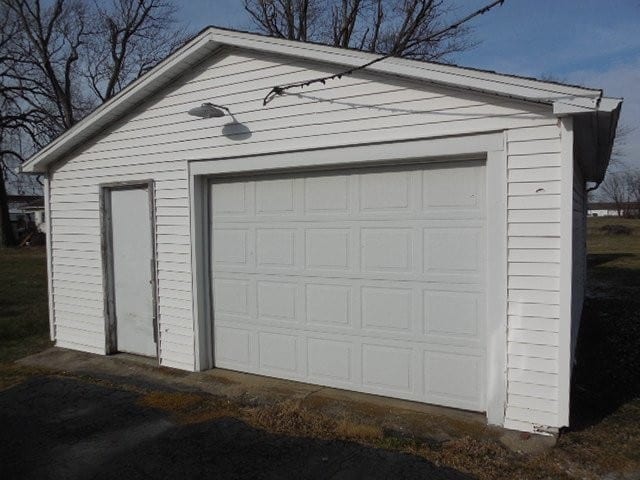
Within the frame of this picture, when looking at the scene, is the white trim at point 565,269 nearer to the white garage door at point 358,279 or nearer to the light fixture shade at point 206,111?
the white garage door at point 358,279

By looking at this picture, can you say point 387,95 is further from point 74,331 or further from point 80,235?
point 74,331

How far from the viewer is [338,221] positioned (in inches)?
223

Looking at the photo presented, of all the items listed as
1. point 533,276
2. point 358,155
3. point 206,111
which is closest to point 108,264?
point 206,111

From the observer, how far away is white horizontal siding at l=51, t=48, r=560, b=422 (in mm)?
4492

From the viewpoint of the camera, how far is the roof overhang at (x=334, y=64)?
165 inches

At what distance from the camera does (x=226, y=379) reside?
20.4ft

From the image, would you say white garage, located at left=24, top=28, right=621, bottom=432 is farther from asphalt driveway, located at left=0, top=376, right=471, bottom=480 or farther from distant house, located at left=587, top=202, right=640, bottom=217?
distant house, located at left=587, top=202, right=640, bottom=217

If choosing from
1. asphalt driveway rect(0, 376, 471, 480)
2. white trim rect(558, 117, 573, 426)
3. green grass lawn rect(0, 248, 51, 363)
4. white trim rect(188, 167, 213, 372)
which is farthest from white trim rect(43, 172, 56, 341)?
white trim rect(558, 117, 573, 426)

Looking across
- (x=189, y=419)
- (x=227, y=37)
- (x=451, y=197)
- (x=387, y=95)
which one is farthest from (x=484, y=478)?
(x=227, y=37)

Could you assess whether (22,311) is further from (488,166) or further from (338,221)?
(488,166)

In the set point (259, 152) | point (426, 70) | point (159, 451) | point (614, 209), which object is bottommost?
point (159, 451)

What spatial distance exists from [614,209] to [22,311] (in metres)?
81.8

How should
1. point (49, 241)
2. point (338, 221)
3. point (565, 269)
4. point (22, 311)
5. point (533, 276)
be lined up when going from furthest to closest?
point (22, 311)
point (49, 241)
point (338, 221)
point (533, 276)
point (565, 269)

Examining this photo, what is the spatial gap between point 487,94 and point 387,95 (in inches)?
38.0
